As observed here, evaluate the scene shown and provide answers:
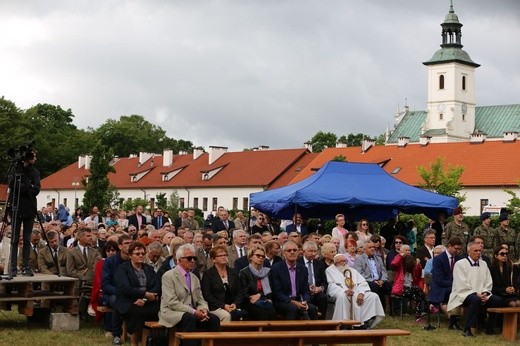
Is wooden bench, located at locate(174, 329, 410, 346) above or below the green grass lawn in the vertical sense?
above

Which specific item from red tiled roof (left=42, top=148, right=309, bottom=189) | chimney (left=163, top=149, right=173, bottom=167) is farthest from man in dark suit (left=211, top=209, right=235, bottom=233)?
chimney (left=163, top=149, right=173, bottom=167)

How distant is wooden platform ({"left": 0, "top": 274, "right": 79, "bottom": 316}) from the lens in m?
12.6

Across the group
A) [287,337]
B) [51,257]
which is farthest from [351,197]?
[287,337]

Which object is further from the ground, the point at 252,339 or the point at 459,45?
the point at 459,45

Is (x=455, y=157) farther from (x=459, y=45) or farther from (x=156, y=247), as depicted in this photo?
(x=156, y=247)


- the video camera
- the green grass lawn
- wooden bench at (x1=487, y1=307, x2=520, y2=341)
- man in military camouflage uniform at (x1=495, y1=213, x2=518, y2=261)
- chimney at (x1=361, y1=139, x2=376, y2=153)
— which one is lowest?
the green grass lawn

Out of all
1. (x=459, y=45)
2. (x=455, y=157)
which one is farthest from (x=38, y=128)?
(x=459, y=45)

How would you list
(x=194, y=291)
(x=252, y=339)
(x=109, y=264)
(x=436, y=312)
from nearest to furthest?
(x=252, y=339), (x=194, y=291), (x=109, y=264), (x=436, y=312)

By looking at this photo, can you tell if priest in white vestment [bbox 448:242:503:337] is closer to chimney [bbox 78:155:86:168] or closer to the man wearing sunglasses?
the man wearing sunglasses

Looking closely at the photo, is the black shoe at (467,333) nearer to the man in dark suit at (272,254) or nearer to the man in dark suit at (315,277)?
the man in dark suit at (315,277)

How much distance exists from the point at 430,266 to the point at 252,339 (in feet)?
21.7

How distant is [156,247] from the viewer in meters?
12.6

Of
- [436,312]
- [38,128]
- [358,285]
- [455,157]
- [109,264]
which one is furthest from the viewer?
[38,128]

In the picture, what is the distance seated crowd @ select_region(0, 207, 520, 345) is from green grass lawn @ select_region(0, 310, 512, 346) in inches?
10.1
